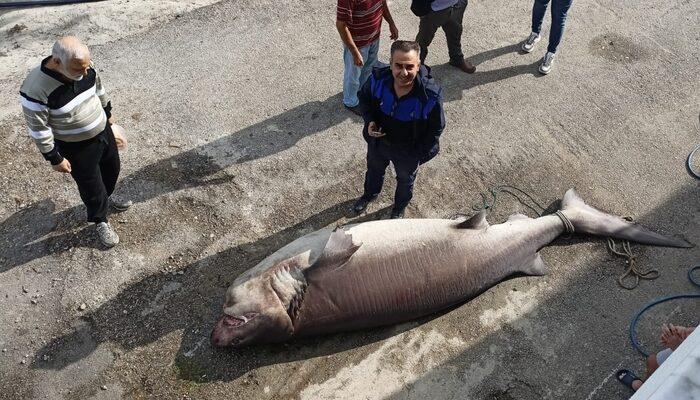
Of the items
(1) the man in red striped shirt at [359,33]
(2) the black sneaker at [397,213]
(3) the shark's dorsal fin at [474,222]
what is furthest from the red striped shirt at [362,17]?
(3) the shark's dorsal fin at [474,222]

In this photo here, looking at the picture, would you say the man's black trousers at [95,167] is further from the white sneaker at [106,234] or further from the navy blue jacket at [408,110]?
the navy blue jacket at [408,110]

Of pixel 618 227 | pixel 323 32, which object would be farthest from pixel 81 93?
pixel 618 227

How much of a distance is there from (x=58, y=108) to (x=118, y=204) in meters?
1.41

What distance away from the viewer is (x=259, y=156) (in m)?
5.84

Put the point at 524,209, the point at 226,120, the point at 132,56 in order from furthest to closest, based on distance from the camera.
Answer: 1. the point at 132,56
2. the point at 226,120
3. the point at 524,209

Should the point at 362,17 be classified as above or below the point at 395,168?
above

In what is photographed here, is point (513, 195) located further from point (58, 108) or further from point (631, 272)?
point (58, 108)

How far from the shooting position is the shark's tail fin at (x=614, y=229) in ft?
17.3

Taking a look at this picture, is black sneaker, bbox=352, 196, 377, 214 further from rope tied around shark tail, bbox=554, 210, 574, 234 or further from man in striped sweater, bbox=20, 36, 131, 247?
man in striped sweater, bbox=20, 36, 131, 247

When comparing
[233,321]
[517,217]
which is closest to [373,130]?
[517,217]

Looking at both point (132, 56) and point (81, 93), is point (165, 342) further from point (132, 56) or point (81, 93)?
point (132, 56)

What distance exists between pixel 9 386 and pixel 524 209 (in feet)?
15.7

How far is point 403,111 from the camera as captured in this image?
429 centimetres

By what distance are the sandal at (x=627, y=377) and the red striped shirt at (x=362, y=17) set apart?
3778mm
